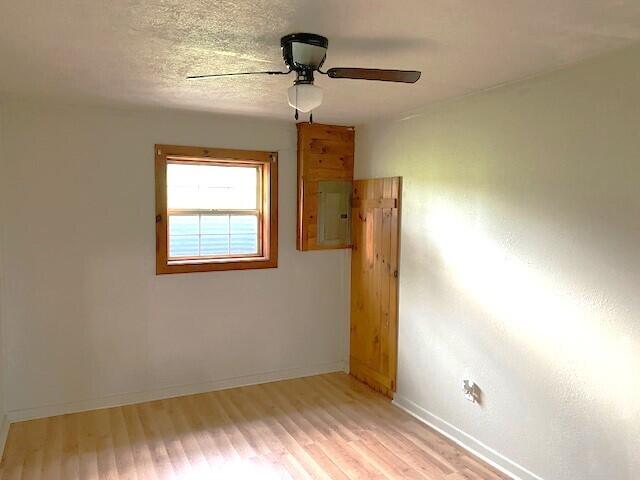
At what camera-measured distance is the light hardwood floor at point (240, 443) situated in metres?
2.98

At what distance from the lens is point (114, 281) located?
3.86m

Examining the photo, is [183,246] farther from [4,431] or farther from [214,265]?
[4,431]

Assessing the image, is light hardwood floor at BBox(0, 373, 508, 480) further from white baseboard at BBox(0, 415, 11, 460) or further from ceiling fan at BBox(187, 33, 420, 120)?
ceiling fan at BBox(187, 33, 420, 120)

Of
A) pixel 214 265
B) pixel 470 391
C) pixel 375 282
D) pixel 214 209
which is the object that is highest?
pixel 214 209

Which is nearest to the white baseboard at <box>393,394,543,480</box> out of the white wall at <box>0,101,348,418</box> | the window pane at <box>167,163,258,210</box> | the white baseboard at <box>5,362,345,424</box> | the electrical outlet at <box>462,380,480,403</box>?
the electrical outlet at <box>462,380,480,403</box>

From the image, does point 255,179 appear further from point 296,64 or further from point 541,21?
point 541,21

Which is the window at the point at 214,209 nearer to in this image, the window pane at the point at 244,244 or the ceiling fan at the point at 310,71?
the window pane at the point at 244,244

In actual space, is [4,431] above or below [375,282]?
below

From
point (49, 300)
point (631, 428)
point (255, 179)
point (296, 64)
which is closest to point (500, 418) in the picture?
point (631, 428)

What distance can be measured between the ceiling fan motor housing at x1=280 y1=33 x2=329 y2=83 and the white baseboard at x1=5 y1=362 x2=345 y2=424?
294cm

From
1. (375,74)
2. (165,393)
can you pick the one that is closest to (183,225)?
(165,393)

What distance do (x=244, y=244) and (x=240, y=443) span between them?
5.65 feet

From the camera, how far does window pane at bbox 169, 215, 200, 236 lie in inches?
163

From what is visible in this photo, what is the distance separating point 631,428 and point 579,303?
0.62m
